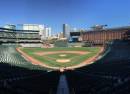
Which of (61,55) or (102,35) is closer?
(61,55)

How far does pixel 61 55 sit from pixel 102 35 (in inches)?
2500

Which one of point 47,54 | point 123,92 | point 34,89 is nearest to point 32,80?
point 34,89

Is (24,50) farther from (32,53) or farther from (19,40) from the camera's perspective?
(19,40)

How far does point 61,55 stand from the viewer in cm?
12244

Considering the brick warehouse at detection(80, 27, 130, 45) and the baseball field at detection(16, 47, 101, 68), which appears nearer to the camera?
the baseball field at detection(16, 47, 101, 68)

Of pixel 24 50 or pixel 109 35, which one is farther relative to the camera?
pixel 109 35

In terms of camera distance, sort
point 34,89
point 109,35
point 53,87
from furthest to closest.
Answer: point 109,35, point 53,87, point 34,89

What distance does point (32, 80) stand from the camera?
5972cm

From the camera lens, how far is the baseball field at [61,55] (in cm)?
10638

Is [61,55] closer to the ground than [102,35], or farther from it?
closer to the ground

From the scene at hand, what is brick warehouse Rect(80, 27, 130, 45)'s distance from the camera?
164 meters

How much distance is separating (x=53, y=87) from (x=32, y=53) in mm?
73710

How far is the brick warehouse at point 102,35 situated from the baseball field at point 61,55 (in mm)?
35190

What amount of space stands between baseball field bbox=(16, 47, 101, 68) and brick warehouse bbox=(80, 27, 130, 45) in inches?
1385
